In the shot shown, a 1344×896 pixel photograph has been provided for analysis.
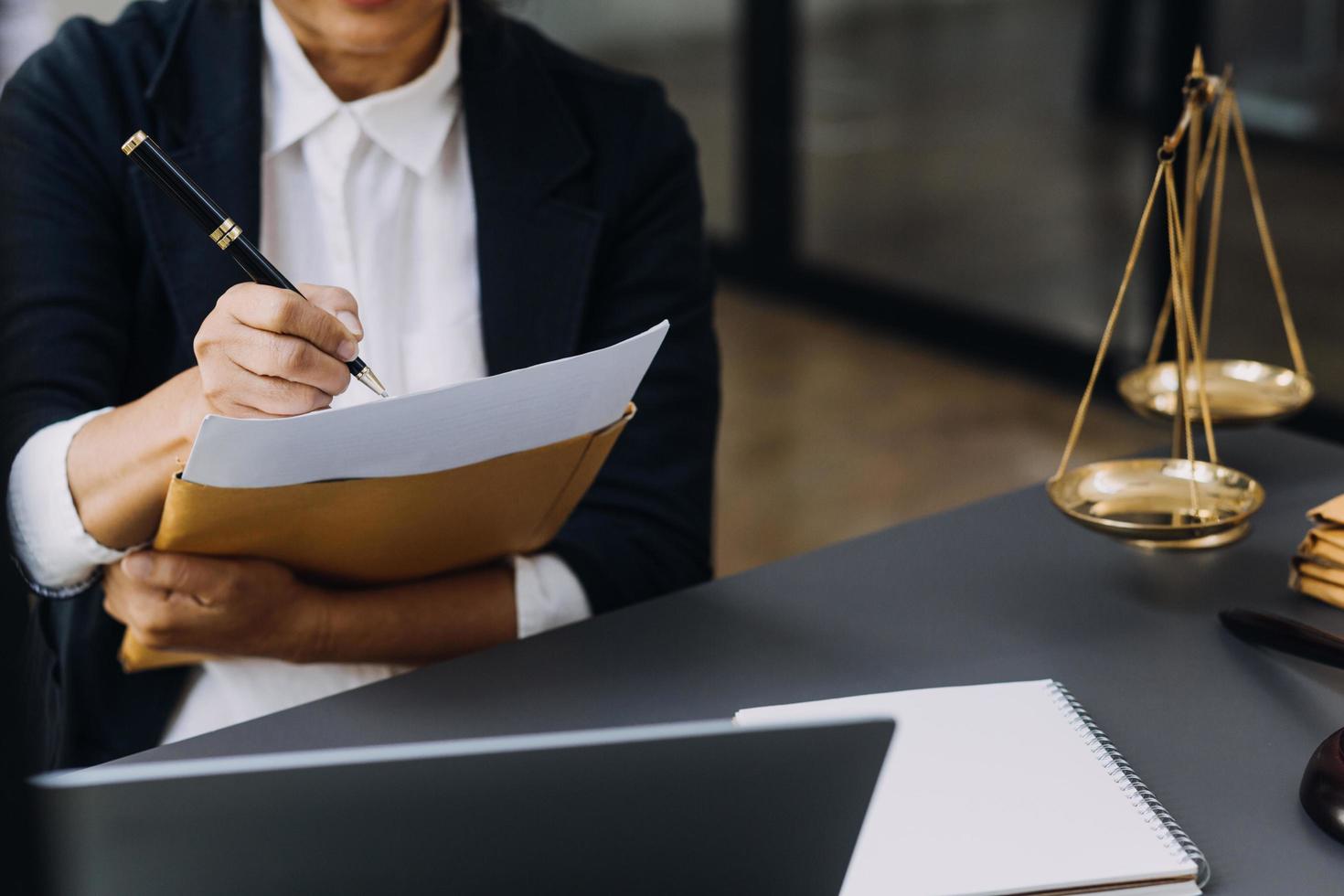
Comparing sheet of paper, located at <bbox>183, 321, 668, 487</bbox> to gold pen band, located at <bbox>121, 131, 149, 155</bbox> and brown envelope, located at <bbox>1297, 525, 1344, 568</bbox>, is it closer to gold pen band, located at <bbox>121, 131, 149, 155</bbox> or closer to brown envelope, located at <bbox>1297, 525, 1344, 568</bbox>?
gold pen band, located at <bbox>121, 131, 149, 155</bbox>

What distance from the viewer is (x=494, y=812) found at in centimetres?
54

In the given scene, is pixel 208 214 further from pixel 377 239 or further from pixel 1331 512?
pixel 1331 512

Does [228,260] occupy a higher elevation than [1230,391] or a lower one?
higher

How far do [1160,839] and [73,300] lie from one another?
0.89 meters

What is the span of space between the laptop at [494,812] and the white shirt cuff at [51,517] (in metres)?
0.61

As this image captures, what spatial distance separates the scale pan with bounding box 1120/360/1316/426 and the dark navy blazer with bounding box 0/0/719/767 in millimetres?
370

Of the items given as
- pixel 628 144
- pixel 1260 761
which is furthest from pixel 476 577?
pixel 1260 761

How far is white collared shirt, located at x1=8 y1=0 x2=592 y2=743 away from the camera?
1219 millimetres

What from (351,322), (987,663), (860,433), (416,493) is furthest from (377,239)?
(860,433)

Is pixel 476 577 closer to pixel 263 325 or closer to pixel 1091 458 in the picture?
pixel 263 325

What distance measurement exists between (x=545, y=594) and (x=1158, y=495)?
1.55 ft

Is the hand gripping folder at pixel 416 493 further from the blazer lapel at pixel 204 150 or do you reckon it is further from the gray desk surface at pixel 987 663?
the blazer lapel at pixel 204 150

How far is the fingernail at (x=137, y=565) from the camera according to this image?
1.03 m

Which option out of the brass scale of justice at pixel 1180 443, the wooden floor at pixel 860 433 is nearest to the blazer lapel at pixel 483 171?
the brass scale of justice at pixel 1180 443
